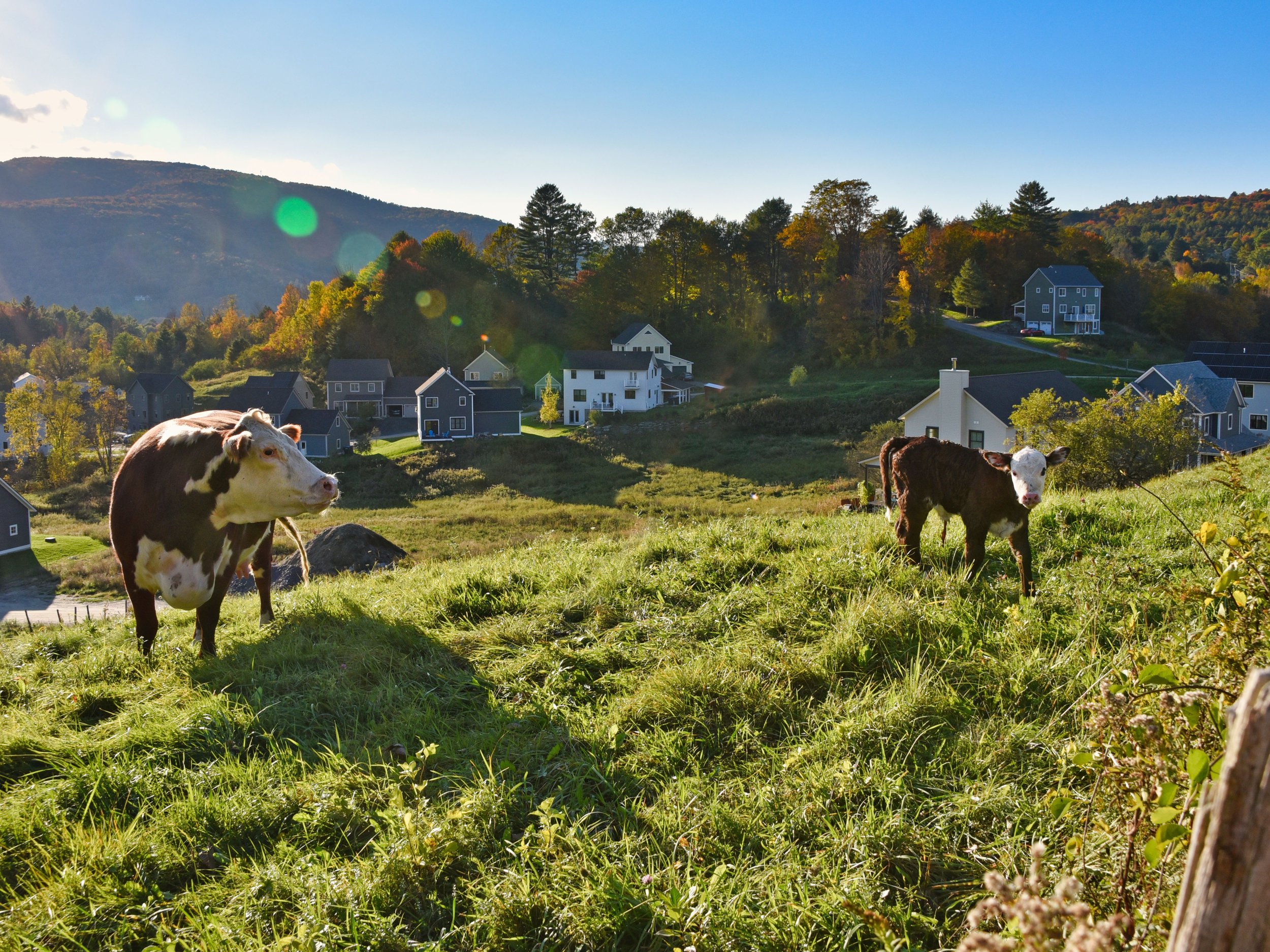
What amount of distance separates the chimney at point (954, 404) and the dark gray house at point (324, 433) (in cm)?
4642

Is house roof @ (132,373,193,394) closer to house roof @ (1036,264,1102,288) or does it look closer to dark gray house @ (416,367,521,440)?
dark gray house @ (416,367,521,440)

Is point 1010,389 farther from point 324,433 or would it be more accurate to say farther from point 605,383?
point 324,433

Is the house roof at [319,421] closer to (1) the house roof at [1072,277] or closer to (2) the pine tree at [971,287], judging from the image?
(2) the pine tree at [971,287]

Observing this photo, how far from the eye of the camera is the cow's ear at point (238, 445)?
19.3 ft

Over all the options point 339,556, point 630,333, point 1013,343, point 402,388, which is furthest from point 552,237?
point 339,556

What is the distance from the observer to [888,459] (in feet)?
24.4

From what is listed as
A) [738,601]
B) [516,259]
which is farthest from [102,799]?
[516,259]

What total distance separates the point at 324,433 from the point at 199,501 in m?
59.5

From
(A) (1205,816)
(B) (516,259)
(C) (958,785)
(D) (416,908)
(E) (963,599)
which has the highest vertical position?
(B) (516,259)

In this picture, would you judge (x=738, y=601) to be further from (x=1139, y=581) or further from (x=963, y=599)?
(x=1139, y=581)

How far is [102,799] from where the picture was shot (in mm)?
3824

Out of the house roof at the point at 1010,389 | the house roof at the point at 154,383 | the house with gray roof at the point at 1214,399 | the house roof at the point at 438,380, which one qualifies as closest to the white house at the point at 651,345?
the house roof at the point at 438,380

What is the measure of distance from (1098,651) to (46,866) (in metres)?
5.55

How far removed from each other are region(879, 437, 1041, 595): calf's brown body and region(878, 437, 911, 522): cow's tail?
0.35ft
